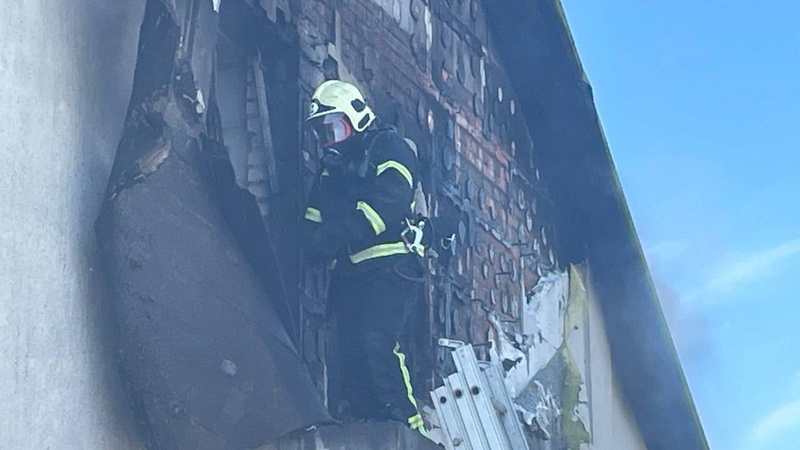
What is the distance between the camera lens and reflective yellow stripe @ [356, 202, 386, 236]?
5590 millimetres

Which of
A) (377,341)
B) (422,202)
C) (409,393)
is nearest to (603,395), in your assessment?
(422,202)

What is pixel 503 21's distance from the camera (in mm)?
8406

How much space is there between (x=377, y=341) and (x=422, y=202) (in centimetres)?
136

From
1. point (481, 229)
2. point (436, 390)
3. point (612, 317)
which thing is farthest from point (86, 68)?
point (612, 317)

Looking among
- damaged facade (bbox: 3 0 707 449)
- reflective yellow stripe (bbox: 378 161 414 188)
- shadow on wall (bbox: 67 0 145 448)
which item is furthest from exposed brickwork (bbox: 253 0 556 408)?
shadow on wall (bbox: 67 0 145 448)

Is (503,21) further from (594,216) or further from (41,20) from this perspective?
(41,20)

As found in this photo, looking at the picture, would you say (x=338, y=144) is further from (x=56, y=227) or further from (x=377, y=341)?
(x=56, y=227)

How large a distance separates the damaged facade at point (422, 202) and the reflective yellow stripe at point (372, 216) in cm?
31

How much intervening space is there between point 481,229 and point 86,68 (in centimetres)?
357

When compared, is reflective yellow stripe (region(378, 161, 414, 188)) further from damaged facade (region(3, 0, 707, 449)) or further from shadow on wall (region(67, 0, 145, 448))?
shadow on wall (region(67, 0, 145, 448))

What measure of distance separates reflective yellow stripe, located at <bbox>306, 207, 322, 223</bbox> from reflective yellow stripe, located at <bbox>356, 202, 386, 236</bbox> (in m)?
0.16

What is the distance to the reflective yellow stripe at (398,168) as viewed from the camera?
5.64m

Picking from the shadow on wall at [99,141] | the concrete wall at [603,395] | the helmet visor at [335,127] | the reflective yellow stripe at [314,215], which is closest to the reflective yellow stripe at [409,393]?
the reflective yellow stripe at [314,215]

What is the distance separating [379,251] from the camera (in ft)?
18.7
